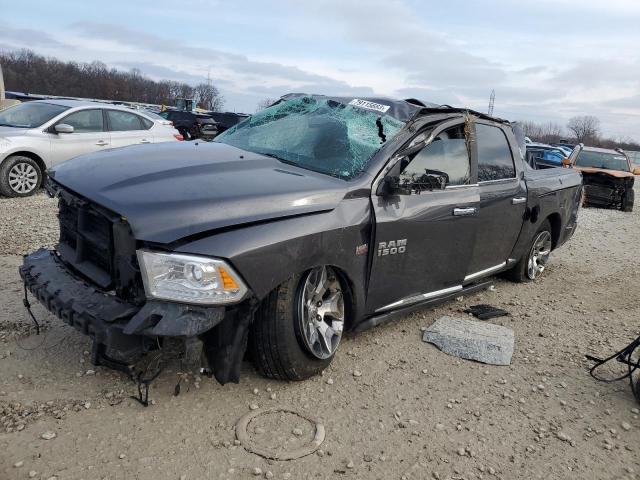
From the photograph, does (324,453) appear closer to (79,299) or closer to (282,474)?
(282,474)

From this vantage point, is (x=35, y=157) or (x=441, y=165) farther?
(x=35, y=157)

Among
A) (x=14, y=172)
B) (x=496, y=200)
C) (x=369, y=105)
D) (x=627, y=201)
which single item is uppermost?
(x=369, y=105)

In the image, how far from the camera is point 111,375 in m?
3.18

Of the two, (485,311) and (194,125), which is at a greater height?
(194,125)

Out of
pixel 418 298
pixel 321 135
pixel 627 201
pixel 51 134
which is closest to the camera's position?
pixel 321 135

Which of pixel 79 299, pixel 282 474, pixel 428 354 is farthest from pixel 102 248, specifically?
pixel 428 354

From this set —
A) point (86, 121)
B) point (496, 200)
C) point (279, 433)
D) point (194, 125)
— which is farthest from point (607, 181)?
point (194, 125)

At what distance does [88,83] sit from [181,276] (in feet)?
260

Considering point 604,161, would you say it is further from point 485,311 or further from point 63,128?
point 63,128

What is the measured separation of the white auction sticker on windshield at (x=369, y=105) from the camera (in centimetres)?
398

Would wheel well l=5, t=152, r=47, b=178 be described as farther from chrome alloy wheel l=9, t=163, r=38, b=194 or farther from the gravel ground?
the gravel ground

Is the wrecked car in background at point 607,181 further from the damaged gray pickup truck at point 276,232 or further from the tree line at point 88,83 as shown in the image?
the tree line at point 88,83

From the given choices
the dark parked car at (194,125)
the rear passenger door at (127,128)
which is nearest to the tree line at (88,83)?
the dark parked car at (194,125)

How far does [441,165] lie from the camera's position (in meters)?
4.01
